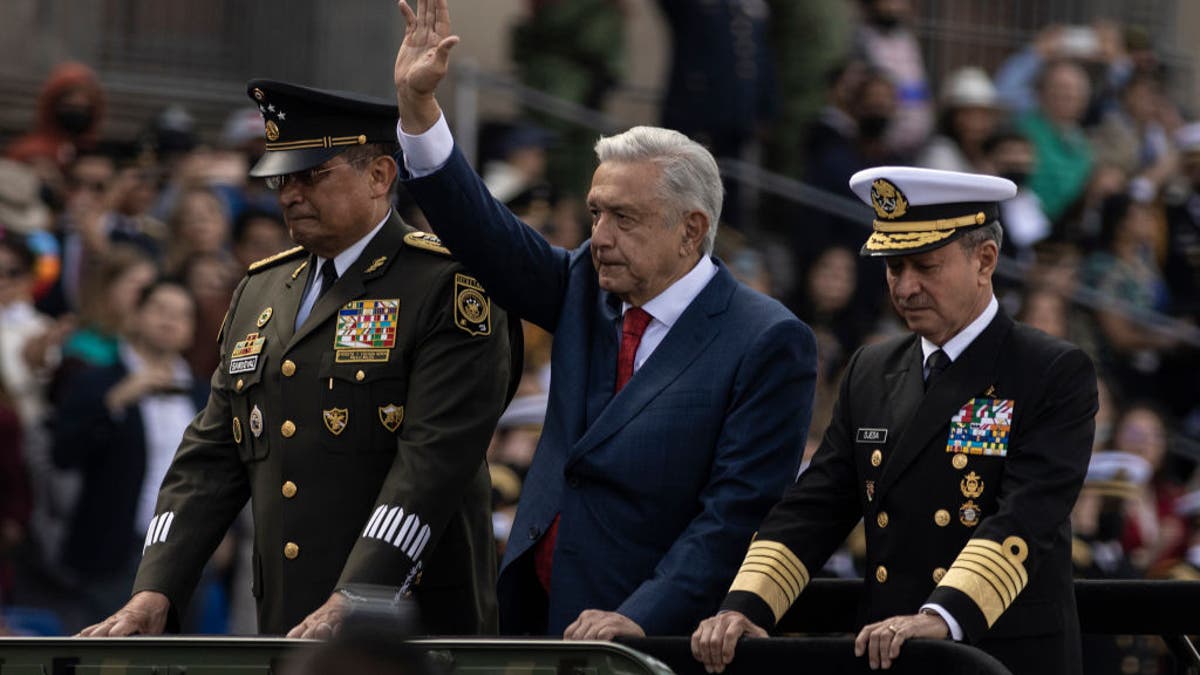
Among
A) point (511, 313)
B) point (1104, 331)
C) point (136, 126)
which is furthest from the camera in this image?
point (1104, 331)

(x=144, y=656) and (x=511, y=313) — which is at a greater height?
(x=511, y=313)

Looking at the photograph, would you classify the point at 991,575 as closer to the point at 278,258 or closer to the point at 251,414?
the point at 251,414

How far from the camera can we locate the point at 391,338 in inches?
179

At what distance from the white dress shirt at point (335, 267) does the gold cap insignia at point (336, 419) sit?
Answer: 22 centimetres

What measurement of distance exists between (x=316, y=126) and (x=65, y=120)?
14.0 ft

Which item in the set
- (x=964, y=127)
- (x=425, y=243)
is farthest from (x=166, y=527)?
(x=964, y=127)

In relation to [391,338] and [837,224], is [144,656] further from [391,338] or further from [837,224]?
[837,224]

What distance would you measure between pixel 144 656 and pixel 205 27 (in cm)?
773

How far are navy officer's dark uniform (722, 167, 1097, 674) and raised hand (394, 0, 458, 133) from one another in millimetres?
872

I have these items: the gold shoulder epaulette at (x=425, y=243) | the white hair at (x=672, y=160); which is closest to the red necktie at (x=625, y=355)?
the white hair at (x=672, y=160)

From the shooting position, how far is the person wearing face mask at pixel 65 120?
27.6 feet

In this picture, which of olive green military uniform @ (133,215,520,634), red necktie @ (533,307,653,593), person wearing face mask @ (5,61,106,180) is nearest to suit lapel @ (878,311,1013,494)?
red necktie @ (533,307,653,593)

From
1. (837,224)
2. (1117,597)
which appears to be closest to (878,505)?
(1117,597)

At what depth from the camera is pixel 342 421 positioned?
14.9ft
